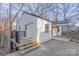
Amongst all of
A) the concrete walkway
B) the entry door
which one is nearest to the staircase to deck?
the concrete walkway

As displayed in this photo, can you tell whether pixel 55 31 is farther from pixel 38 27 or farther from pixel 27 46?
pixel 27 46

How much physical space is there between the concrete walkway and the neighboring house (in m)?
0.10

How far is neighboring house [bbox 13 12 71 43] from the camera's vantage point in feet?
21.1

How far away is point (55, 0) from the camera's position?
646 cm

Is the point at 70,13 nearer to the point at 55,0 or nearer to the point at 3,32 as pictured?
the point at 55,0

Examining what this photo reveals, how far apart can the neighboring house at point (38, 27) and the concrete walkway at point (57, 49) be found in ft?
0.32

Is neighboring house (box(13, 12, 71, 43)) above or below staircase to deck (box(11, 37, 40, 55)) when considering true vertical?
above

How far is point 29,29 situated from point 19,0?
0.44 m

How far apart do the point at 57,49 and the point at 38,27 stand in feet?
1.37

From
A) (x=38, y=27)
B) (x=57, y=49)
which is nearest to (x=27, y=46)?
(x=38, y=27)

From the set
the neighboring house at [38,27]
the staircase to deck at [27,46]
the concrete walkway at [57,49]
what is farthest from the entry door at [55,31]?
the staircase to deck at [27,46]

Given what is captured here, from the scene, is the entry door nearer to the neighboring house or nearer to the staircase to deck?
the neighboring house

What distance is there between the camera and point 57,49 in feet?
21.2

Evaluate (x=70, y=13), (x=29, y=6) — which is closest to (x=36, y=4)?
(x=29, y=6)
